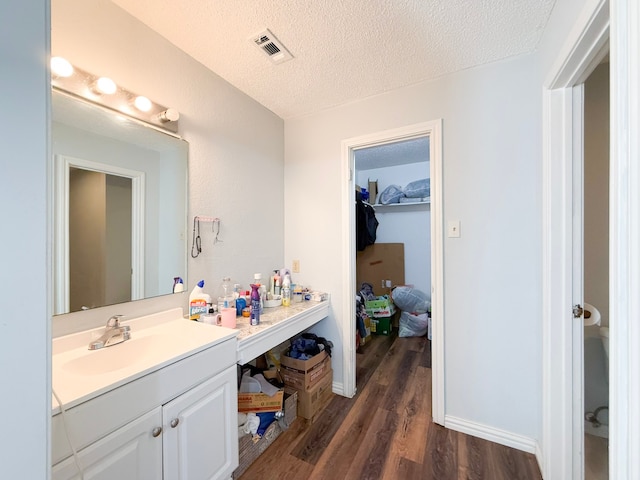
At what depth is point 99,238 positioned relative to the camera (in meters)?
1.27

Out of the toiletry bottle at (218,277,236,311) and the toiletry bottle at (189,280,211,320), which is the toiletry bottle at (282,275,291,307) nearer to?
the toiletry bottle at (218,277,236,311)

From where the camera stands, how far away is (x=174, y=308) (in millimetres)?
1525

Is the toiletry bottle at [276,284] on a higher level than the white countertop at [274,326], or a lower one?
higher

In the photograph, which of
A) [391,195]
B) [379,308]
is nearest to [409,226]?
[391,195]

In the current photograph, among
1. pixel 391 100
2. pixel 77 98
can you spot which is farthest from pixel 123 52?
pixel 391 100

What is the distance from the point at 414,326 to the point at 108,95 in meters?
3.55

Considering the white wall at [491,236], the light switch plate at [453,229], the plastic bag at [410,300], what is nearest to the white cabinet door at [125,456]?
the white wall at [491,236]

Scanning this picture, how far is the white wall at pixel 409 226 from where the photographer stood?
3.73 meters

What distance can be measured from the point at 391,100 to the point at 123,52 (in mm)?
1671

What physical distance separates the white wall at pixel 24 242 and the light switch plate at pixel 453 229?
189 centimetres

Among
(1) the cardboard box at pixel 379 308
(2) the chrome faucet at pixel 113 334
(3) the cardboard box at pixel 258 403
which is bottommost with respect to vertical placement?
(3) the cardboard box at pixel 258 403

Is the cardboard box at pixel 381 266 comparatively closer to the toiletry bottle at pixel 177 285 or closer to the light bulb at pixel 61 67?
the toiletry bottle at pixel 177 285

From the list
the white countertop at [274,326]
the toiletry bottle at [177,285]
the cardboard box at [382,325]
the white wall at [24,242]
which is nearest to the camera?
the white wall at [24,242]

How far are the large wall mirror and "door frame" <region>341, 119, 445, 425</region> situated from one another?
1180mm
